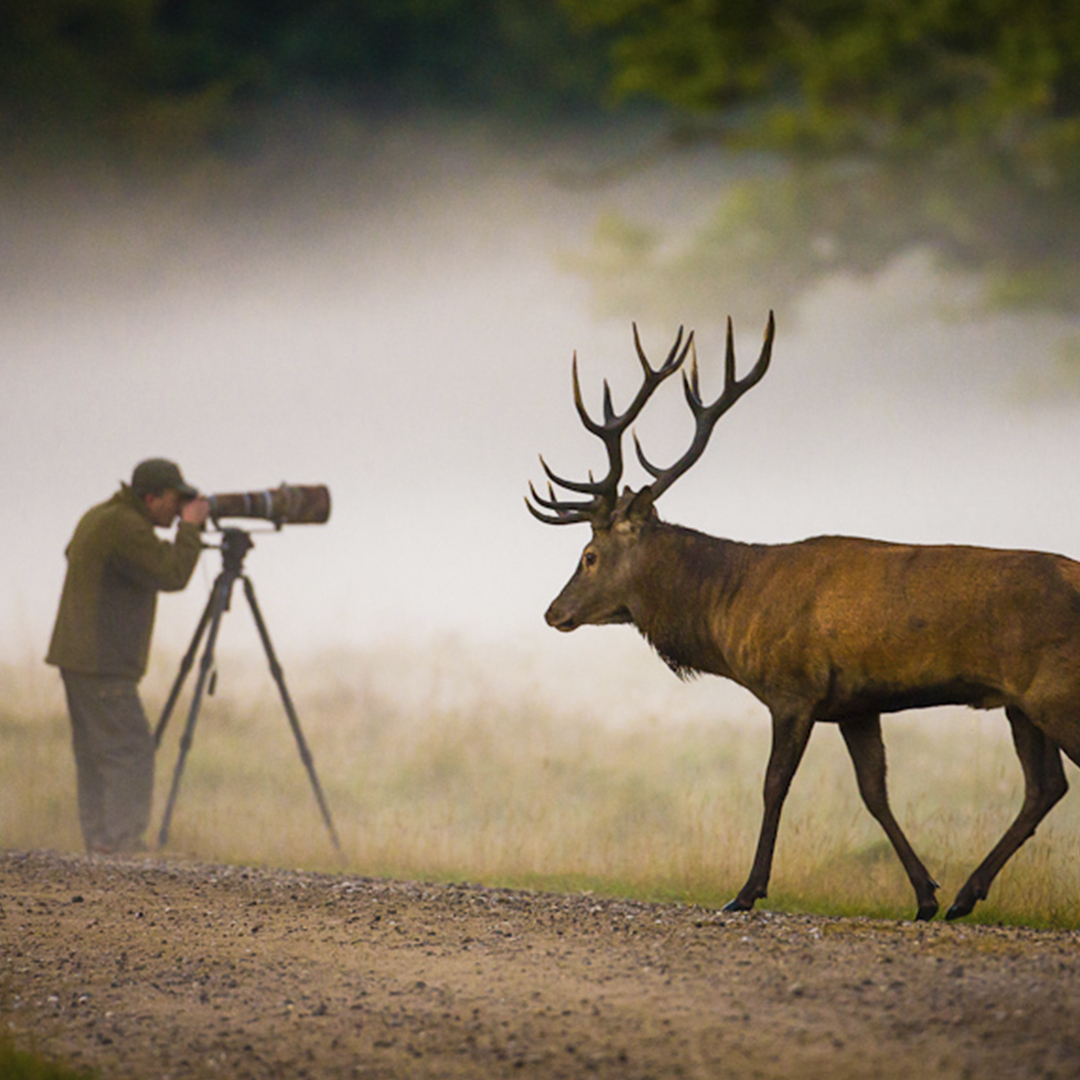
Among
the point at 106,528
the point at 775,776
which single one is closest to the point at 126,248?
the point at 106,528

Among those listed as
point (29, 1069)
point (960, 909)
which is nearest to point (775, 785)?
point (960, 909)

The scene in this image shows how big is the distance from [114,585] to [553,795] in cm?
299

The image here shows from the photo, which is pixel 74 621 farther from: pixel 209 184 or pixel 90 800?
pixel 209 184

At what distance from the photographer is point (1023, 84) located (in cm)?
1227

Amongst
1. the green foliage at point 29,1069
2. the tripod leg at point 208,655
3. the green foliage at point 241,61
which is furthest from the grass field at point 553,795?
the green foliage at point 241,61

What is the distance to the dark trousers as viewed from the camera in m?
8.37

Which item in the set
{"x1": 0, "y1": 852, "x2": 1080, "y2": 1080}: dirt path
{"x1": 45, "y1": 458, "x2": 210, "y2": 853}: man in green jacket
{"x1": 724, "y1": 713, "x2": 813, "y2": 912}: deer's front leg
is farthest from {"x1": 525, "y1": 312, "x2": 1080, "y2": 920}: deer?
{"x1": 45, "y1": 458, "x2": 210, "y2": 853}: man in green jacket

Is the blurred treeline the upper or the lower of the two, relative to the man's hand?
upper

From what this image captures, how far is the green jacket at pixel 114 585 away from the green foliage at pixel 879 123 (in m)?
7.03

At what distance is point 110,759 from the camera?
8367 millimetres

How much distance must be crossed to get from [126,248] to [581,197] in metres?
4.47

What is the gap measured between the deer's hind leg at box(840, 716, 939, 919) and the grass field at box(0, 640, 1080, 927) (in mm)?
676

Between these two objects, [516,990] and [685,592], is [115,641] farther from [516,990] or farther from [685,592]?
[516,990]

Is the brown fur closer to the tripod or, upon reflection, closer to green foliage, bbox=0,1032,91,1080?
green foliage, bbox=0,1032,91,1080
